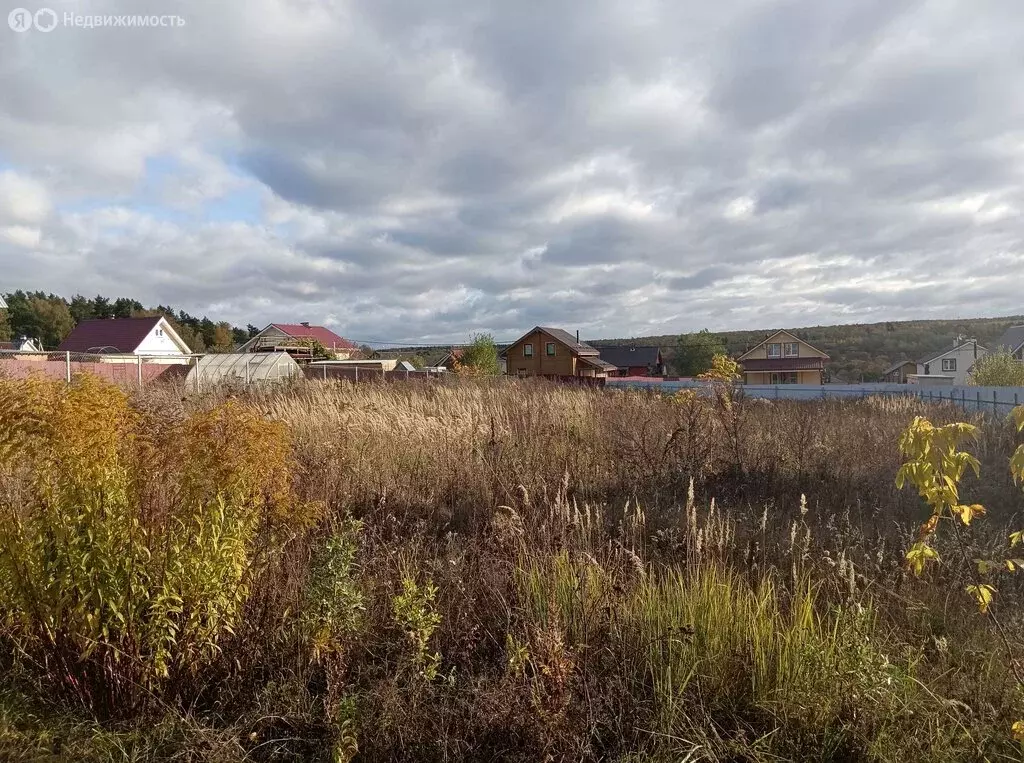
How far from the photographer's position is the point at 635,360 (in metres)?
73.6

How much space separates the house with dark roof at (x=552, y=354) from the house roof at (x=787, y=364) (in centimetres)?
1767

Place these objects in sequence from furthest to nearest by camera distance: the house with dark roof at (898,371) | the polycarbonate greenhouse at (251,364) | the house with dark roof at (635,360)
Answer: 1. the house with dark roof at (635,360)
2. the house with dark roof at (898,371)
3. the polycarbonate greenhouse at (251,364)

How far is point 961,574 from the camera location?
332cm

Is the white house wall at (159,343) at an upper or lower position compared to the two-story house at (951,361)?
upper

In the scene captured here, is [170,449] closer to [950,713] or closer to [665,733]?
[665,733]

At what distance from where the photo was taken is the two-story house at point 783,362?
6350 cm

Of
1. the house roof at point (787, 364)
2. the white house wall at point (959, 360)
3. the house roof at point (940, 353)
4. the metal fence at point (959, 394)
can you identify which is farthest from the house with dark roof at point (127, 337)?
the house roof at point (940, 353)

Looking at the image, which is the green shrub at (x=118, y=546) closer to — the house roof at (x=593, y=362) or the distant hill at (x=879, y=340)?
the house roof at (x=593, y=362)

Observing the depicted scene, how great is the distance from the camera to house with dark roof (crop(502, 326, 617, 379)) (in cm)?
5569

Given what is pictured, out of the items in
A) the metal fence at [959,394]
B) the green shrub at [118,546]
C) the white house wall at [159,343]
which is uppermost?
the white house wall at [159,343]

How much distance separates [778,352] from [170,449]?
3054 inches

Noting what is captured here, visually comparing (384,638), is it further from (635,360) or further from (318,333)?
(635,360)

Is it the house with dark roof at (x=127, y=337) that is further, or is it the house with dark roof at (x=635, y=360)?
the house with dark roof at (x=635, y=360)

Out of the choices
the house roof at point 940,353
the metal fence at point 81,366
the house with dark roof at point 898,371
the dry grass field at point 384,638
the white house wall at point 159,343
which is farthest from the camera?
the house with dark roof at point 898,371
